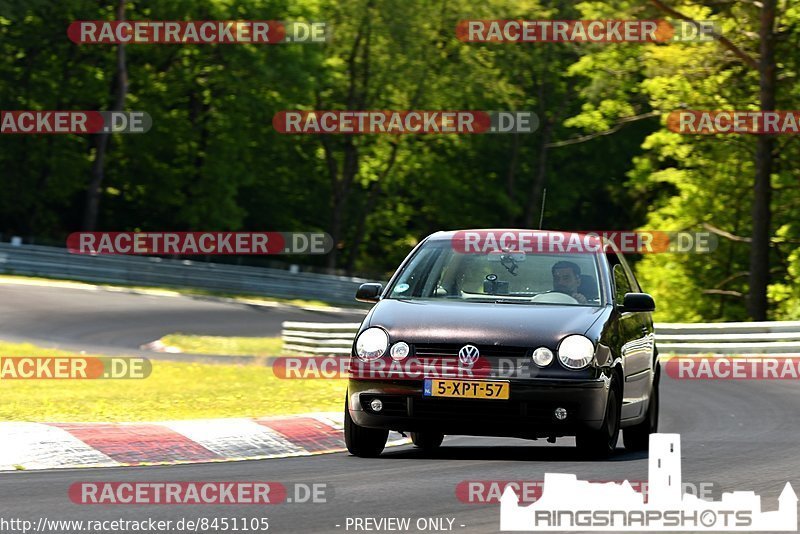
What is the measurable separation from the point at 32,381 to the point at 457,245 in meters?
7.75

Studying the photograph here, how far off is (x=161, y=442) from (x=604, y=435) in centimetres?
322

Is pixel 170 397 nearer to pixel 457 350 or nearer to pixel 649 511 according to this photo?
pixel 457 350

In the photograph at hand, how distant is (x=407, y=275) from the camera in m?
11.3

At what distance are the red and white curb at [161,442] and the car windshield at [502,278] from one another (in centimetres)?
150

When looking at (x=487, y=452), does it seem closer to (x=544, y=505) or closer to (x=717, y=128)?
(x=544, y=505)

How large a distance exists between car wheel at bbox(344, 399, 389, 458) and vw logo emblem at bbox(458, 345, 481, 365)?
Answer: 1012 millimetres

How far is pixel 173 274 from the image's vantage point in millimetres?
43719

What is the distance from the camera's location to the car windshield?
10961 mm

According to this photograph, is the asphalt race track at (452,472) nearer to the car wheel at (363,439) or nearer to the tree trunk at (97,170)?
the car wheel at (363,439)

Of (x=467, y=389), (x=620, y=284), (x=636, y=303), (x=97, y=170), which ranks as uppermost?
(x=97, y=170)

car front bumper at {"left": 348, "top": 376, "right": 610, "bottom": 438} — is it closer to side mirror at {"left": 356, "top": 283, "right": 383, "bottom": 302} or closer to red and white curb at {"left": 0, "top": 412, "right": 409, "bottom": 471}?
side mirror at {"left": 356, "top": 283, "right": 383, "bottom": 302}

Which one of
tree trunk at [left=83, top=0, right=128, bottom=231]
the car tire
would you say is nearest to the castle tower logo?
the car tire

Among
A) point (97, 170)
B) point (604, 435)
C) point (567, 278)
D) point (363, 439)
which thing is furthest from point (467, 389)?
point (97, 170)

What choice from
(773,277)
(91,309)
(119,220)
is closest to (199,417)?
(91,309)
